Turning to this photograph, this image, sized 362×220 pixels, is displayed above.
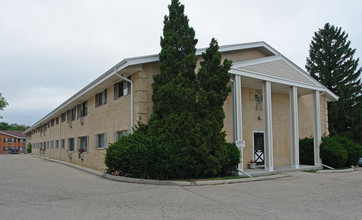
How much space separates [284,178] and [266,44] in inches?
287

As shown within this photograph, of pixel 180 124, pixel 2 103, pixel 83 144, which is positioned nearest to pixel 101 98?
pixel 83 144

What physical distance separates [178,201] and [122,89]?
814 centimetres

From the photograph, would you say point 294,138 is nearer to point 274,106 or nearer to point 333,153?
point 333,153

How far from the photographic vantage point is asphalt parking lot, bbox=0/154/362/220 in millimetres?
5746

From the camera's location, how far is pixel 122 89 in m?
14.0

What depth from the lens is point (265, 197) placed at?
7789mm

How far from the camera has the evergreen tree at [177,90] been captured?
34.0 ft

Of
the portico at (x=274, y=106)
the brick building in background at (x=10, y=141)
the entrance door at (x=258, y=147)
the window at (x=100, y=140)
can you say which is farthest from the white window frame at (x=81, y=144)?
the brick building in background at (x=10, y=141)

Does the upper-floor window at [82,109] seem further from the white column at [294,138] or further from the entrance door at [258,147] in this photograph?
the white column at [294,138]

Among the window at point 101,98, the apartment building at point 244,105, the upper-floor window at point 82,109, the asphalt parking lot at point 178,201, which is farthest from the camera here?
the upper-floor window at point 82,109

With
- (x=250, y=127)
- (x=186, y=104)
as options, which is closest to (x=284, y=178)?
(x=250, y=127)

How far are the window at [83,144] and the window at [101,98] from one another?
9.84 ft

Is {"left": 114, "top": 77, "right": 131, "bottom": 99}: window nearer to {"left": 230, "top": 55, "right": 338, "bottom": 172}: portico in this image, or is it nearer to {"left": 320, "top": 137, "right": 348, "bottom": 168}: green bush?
{"left": 230, "top": 55, "right": 338, "bottom": 172}: portico

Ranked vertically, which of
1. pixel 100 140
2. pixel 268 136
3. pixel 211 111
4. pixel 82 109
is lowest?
pixel 100 140
